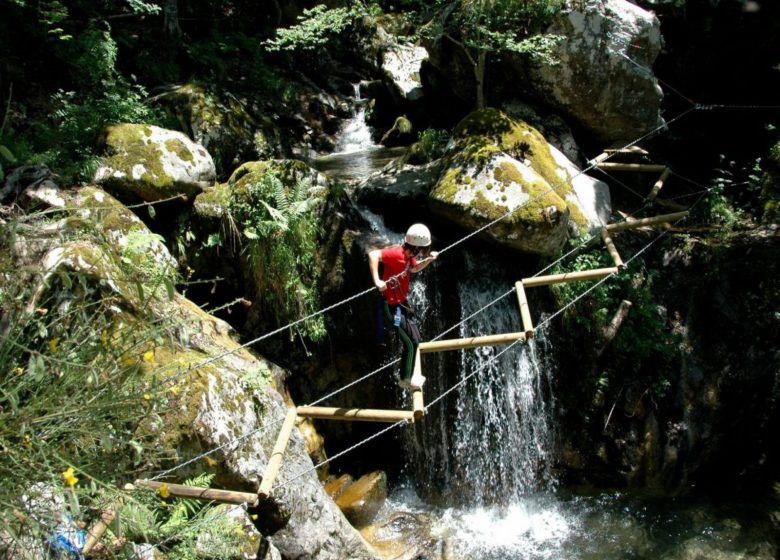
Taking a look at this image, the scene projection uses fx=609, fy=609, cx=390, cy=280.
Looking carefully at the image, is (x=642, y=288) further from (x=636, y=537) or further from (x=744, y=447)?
(x=636, y=537)

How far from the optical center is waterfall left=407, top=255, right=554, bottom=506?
27.1 ft

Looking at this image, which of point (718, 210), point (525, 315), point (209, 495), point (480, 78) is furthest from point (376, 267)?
point (718, 210)

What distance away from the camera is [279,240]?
757 centimetres

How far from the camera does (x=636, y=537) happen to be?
767 centimetres

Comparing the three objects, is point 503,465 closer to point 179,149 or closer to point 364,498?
point 364,498

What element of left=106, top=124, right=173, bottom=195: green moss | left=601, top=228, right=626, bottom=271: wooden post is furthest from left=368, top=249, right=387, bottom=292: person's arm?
left=106, top=124, right=173, bottom=195: green moss

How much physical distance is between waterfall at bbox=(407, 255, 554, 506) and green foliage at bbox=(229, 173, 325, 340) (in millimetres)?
1853

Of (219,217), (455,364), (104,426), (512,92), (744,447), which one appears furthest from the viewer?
(512,92)

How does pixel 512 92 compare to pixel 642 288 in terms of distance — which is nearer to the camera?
pixel 642 288

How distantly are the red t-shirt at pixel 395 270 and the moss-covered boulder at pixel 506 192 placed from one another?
106 inches

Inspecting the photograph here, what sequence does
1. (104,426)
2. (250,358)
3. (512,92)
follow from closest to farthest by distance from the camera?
(104,426) → (250,358) → (512,92)

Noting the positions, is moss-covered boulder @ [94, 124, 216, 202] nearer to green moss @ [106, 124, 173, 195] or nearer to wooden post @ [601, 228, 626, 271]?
green moss @ [106, 124, 173, 195]

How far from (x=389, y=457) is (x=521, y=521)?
1926 millimetres

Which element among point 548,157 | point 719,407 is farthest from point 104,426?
point 719,407
